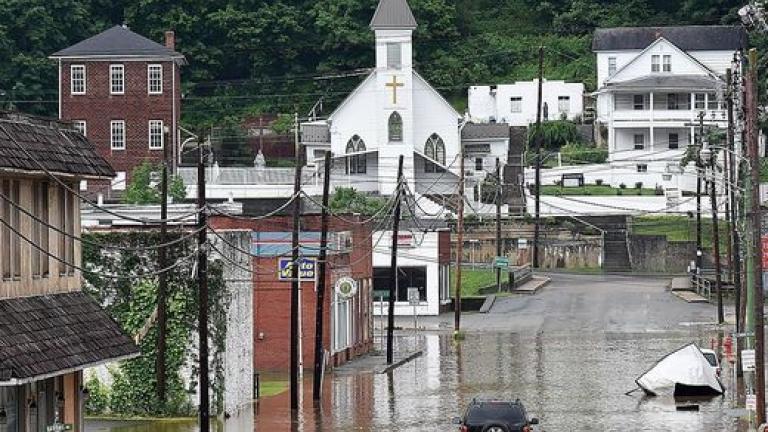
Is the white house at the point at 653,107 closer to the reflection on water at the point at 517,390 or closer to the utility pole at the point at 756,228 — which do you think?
the reflection on water at the point at 517,390

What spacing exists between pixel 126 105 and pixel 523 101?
28.6 m

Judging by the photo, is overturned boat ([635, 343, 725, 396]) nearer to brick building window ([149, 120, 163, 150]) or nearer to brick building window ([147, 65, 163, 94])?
brick building window ([147, 65, 163, 94])

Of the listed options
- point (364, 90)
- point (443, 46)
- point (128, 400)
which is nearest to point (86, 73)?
point (364, 90)

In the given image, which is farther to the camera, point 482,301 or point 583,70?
point 583,70

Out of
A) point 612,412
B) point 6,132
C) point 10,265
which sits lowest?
point 612,412

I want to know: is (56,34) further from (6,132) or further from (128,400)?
(6,132)

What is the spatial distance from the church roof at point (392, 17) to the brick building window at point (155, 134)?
14274 mm

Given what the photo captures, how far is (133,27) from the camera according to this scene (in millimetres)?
131875

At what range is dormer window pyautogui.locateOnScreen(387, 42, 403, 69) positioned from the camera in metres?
113

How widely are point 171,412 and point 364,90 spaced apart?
68483 millimetres

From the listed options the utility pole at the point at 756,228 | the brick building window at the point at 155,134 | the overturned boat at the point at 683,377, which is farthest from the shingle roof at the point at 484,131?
the utility pole at the point at 756,228

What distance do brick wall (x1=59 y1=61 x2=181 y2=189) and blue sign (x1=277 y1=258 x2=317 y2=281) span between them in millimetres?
44276

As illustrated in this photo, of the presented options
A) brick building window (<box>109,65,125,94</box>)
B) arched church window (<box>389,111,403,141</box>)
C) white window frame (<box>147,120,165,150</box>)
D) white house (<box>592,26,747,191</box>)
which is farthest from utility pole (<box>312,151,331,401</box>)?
arched church window (<box>389,111,403,141</box>)

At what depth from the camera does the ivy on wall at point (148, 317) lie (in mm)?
46938
